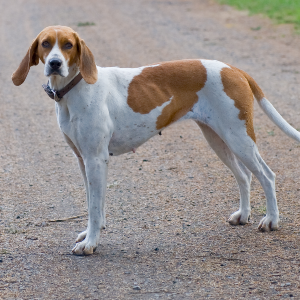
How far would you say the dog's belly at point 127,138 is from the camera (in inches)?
166

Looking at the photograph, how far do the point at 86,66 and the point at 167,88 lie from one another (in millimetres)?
710

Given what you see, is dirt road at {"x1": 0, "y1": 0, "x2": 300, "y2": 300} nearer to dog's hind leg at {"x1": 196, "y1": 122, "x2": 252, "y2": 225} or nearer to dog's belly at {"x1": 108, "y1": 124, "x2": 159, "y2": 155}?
dog's hind leg at {"x1": 196, "y1": 122, "x2": 252, "y2": 225}

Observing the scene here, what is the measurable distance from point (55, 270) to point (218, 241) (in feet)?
4.33

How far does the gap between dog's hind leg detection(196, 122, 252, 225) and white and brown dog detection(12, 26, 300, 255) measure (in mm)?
12

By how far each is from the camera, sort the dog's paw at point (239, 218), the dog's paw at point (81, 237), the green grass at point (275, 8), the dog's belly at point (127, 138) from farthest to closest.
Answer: the green grass at point (275, 8) → the dog's paw at point (239, 218) → the dog's paw at point (81, 237) → the dog's belly at point (127, 138)

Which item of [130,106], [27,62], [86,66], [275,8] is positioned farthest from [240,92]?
[275,8]

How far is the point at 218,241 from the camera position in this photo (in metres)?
4.32

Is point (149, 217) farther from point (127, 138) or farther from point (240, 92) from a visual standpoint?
point (240, 92)

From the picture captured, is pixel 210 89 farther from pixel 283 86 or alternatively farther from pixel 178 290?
pixel 283 86

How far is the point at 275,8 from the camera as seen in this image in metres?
14.8

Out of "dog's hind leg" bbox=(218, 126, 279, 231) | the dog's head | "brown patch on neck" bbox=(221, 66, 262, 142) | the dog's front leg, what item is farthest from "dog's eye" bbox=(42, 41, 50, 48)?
"dog's hind leg" bbox=(218, 126, 279, 231)

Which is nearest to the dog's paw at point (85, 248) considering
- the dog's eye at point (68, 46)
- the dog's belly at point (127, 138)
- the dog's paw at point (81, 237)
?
the dog's paw at point (81, 237)

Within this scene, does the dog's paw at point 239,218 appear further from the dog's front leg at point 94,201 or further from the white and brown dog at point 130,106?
the dog's front leg at point 94,201

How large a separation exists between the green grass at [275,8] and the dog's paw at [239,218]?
950 centimetres
